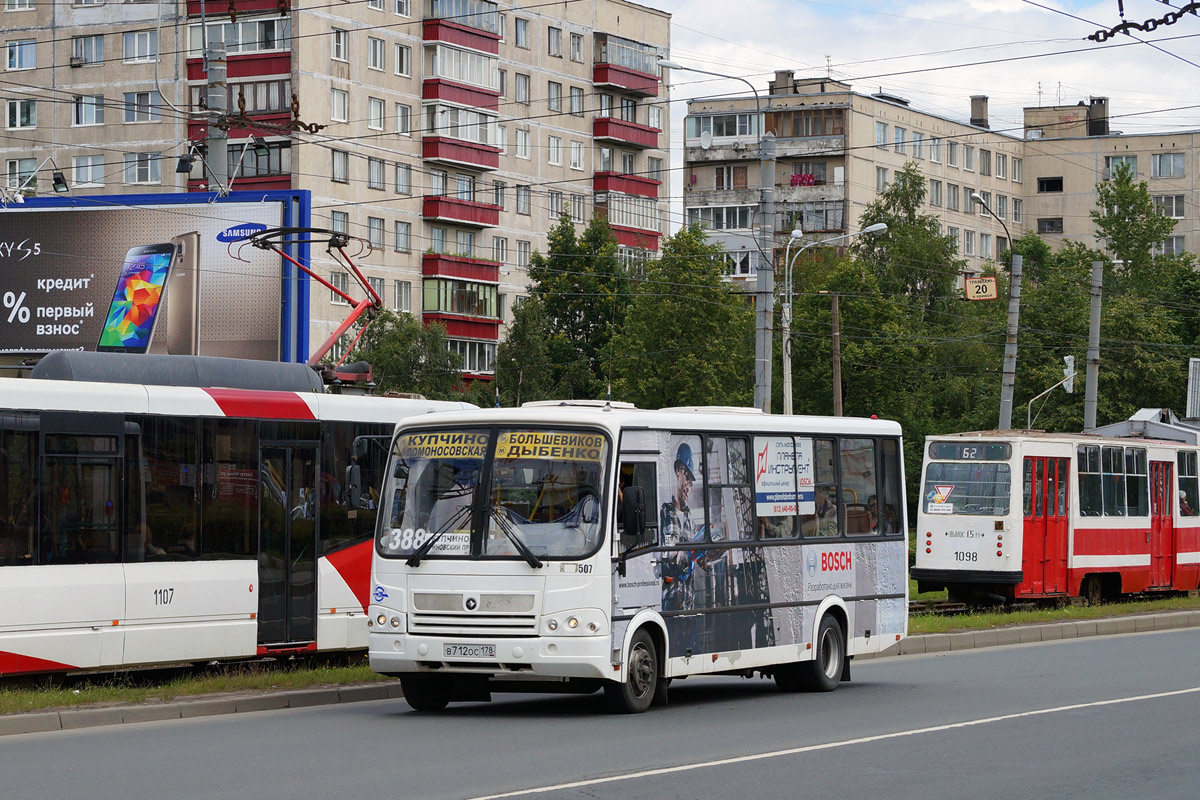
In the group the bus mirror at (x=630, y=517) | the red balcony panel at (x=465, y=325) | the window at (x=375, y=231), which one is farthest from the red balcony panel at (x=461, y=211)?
the bus mirror at (x=630, y=517)

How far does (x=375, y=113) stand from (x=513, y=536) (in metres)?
60.3

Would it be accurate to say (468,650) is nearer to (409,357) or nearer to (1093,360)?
(1093,360)

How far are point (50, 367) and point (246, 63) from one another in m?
54.4

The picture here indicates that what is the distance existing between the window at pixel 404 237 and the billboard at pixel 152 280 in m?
36.3

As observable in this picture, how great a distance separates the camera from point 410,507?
1501 cm

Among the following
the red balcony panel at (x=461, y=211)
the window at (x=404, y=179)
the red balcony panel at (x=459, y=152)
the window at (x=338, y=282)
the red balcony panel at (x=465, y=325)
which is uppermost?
the red balcony panel at (x=459, y=152)

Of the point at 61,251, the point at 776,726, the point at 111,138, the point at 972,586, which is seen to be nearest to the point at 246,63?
the point at 111,138

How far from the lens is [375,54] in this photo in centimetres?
7281

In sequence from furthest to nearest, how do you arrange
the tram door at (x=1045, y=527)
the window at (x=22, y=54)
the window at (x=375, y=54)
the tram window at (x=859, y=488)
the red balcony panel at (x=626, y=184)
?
the red balcony panel at (x=626, y=184) < the window at (x=22, y=54) < the window at (x=375, y=54) < the tram door at (x=1045, y=527) < the tram window at (x=859, y=488)

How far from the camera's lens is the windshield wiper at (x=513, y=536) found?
14.3 metres

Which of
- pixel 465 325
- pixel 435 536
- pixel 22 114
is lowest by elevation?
pixel 435 536

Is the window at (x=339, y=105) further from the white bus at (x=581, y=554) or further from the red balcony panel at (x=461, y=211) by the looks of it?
the white bus at (x=581, y=554)

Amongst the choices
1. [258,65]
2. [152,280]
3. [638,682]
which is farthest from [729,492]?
[258,65]

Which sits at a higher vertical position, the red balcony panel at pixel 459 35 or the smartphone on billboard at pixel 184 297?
the red balcony panel at pixel 459 35
